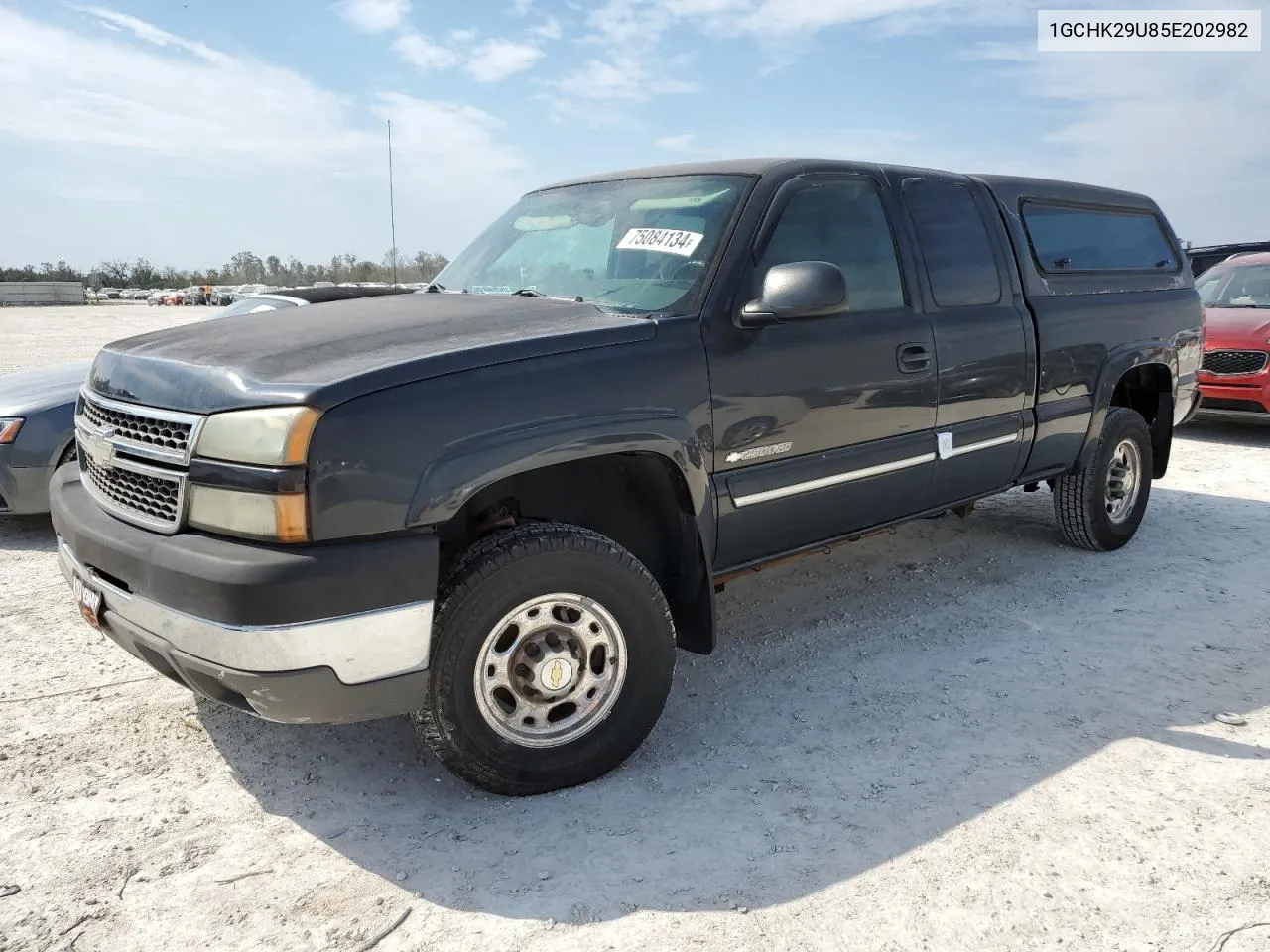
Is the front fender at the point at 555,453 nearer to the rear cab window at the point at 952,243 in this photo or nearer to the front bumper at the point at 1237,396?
the rear cab window at the point at 952,243

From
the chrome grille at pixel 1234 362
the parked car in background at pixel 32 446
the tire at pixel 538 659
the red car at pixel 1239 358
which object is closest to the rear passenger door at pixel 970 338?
the tire at pixel 538 659

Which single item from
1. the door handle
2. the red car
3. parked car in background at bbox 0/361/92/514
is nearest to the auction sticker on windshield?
the door handle

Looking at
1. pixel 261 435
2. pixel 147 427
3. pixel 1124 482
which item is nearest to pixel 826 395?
pixel 261 435

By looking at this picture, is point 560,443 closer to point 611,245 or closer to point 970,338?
point 611,245

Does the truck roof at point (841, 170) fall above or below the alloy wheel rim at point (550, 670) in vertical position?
above

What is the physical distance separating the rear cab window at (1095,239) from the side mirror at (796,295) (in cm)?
194

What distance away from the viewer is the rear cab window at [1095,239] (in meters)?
4.73

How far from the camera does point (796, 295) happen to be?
312 centimetres

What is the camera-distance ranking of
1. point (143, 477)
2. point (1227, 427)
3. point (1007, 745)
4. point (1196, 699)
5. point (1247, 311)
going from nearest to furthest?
point (143, 477) < point (1007, 745) < point (1196, 699) < point (1247, 311) < point (1227, 427)

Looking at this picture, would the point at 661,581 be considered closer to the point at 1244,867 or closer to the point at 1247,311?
the point at 1244,867

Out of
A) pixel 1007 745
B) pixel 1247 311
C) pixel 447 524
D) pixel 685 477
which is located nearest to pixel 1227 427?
pixel 1247 311

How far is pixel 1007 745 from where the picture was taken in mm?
3168

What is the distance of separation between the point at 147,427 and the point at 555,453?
1145 millimetres

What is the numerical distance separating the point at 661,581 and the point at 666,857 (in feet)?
3.23
